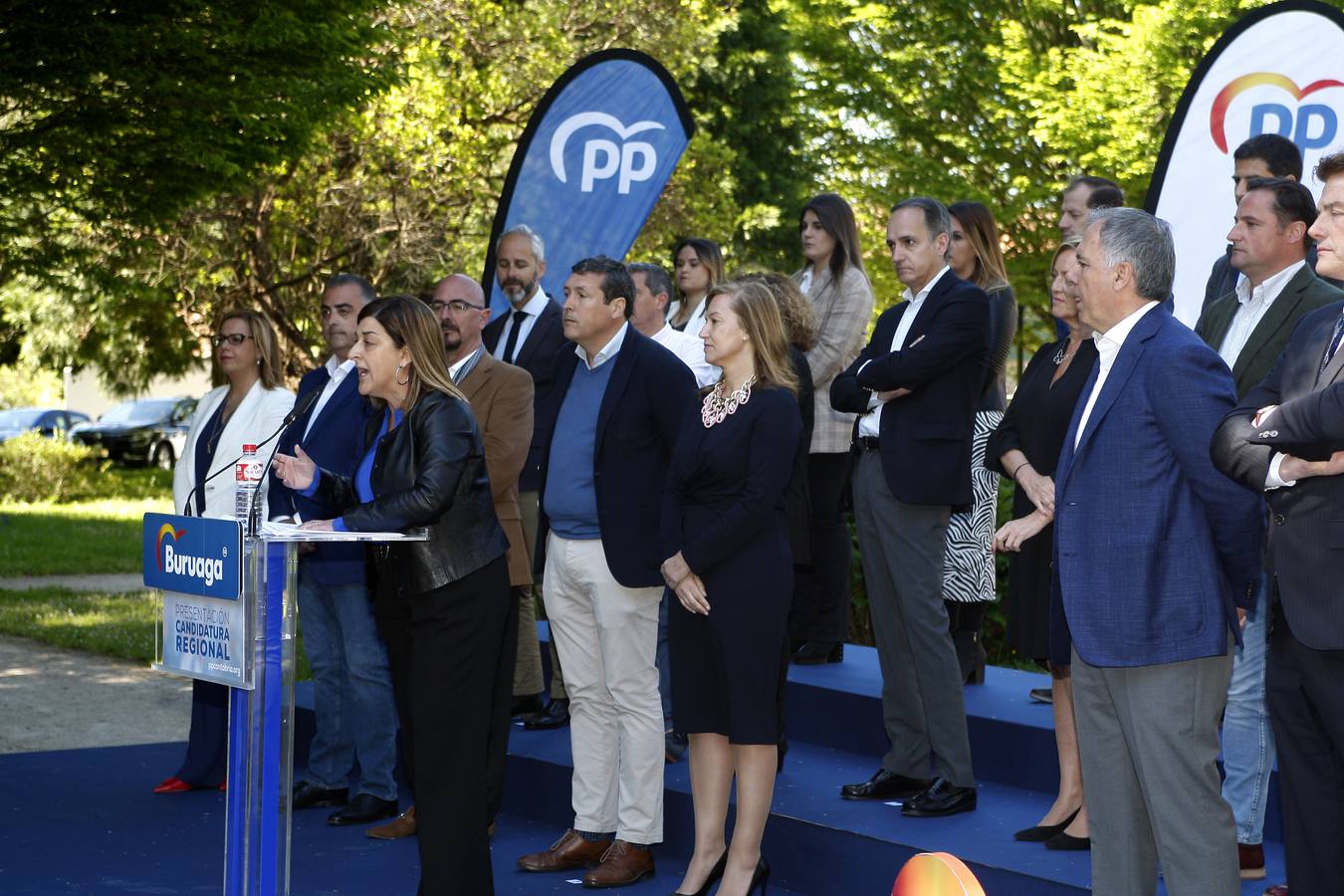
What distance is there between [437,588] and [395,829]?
1.83 metres

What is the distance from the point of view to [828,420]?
7.00 meters

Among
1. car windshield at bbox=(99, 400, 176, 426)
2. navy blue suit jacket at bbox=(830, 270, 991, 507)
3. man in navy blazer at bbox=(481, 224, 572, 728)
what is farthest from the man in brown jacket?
car windshield at bbox=(99, 400, 176, 426)

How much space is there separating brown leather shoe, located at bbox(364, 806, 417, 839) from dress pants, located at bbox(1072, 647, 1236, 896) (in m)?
3.11

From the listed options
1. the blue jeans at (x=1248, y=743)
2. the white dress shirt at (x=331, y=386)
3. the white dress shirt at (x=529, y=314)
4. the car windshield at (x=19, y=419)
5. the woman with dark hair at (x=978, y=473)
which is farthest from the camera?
the car windshield at (x=19, y=419)

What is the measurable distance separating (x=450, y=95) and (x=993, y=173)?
28.4ft

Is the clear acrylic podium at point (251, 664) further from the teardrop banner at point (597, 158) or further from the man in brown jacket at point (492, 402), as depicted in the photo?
the teardrop banner at point (597, 158)

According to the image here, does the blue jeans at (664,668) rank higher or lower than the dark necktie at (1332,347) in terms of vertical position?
lower

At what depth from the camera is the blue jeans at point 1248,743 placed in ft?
14.9

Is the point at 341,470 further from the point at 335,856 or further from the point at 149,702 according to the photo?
the point at 149,702

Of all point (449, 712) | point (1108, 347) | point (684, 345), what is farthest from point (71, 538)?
point (1108, 347)

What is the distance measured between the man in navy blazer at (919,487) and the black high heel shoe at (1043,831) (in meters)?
0.34

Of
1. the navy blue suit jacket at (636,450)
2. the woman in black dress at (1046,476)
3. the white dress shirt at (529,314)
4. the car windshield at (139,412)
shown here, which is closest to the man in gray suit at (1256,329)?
the woman in black dress at (1046,476)

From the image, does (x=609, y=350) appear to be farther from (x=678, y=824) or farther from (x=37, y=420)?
(x=37, y=420)

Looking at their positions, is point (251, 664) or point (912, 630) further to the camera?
point (912, 630)
